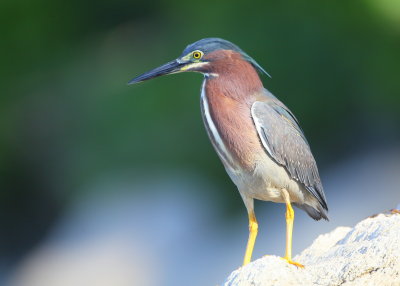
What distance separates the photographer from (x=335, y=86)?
9906mm

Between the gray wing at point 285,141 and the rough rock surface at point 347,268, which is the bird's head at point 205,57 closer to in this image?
the gray wing at point 285,141

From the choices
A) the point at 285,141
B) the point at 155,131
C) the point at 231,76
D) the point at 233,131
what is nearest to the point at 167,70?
the point at 231,76

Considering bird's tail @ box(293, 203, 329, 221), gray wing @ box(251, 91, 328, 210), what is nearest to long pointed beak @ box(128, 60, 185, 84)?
gray wing @ box(251, 91, 328, 210)

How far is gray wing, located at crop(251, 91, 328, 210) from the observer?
482 centimetres

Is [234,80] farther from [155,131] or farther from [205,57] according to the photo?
[155,131]

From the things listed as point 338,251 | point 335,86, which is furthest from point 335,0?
point 338,251

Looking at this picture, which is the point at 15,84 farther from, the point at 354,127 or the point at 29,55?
the point at 354,127

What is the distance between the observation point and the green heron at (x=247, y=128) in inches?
188

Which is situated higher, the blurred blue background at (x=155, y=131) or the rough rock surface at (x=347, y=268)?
the rough rock surface at (x=347, y=268)

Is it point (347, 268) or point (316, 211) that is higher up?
point (347, 268)

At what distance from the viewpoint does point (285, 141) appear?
16.3 ft

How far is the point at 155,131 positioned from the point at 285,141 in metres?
5.37

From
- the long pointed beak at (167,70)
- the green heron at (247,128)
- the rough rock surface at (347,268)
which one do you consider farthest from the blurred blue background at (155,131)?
the rough rock surface at (347,268)

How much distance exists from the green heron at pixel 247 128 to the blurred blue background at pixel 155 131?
3.89 m
